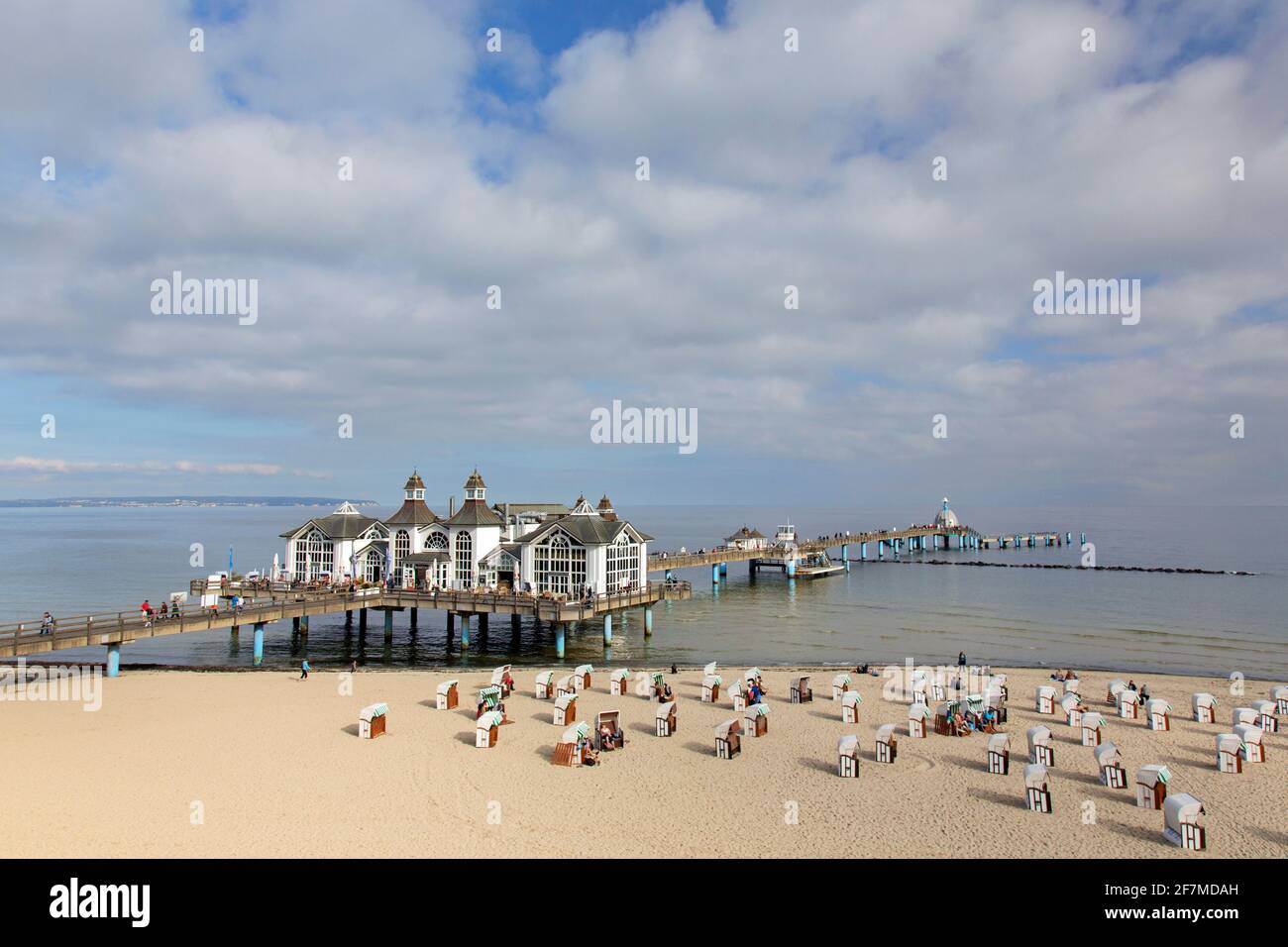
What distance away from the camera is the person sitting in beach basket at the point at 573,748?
20.1 m

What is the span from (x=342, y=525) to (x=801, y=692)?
107ft

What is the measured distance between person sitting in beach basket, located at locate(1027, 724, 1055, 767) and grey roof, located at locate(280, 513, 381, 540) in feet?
126

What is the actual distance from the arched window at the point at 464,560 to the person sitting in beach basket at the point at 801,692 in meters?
24.1

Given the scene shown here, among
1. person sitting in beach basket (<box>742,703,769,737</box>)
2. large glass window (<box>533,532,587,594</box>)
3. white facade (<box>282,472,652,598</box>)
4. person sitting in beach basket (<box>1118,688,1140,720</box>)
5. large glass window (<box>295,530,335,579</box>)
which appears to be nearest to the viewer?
person sitting in beach basket (<box>742,703,769,737</box>)

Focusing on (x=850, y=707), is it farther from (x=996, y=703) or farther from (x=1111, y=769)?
(x=1111, y=769)

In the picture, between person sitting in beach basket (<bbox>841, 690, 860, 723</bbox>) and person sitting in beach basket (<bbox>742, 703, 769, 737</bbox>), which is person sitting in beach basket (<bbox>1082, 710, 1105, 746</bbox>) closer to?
person sitting in beach basket (<bbox>841, 690, 860, 723</bbox>)

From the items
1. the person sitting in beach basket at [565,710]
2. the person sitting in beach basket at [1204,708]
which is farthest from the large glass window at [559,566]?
the person sitting in beach basket at [1204,708]

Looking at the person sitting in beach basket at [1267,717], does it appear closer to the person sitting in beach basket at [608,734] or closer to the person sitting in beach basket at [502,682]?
the person sitting in beach basket at [608,734]

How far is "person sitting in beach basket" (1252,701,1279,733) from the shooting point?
2394 centimetres

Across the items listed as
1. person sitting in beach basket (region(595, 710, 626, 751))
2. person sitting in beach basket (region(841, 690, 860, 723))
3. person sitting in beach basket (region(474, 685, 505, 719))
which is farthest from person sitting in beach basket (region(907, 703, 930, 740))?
person sitting in beach basket (region(474, 685, 505, 719))

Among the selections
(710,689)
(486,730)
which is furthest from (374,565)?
(486,730)

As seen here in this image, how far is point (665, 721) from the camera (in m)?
23.1
